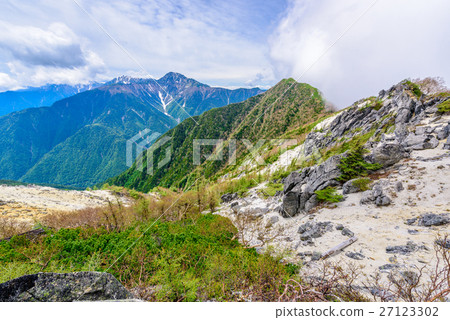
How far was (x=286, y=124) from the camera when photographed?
104 meters

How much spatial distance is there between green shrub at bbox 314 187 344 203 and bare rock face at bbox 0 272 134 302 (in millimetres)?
12440

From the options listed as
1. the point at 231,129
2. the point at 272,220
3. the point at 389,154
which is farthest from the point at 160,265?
the point at 231,129

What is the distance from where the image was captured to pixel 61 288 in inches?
125

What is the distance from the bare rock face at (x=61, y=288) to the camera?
294 centimetres

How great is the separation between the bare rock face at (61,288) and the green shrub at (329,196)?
12440 millimetres

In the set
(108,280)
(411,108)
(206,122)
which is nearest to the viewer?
(108,280)

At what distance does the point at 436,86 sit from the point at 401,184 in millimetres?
39563

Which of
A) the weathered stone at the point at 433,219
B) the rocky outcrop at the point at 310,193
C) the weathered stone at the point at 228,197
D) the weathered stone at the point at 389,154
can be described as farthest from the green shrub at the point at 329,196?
the weathered stone at the point at 228,197

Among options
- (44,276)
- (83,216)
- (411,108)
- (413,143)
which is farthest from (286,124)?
(44,276)

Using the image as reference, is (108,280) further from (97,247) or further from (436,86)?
(436,86)

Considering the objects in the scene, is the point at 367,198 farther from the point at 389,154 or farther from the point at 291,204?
the point at 389,154

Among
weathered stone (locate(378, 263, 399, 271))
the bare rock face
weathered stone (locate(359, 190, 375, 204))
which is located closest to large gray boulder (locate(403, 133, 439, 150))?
weathered stone (locate(359, 190, 375, 204))

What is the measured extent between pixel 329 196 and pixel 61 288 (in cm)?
1364

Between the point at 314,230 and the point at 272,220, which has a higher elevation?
the point at 314,230
